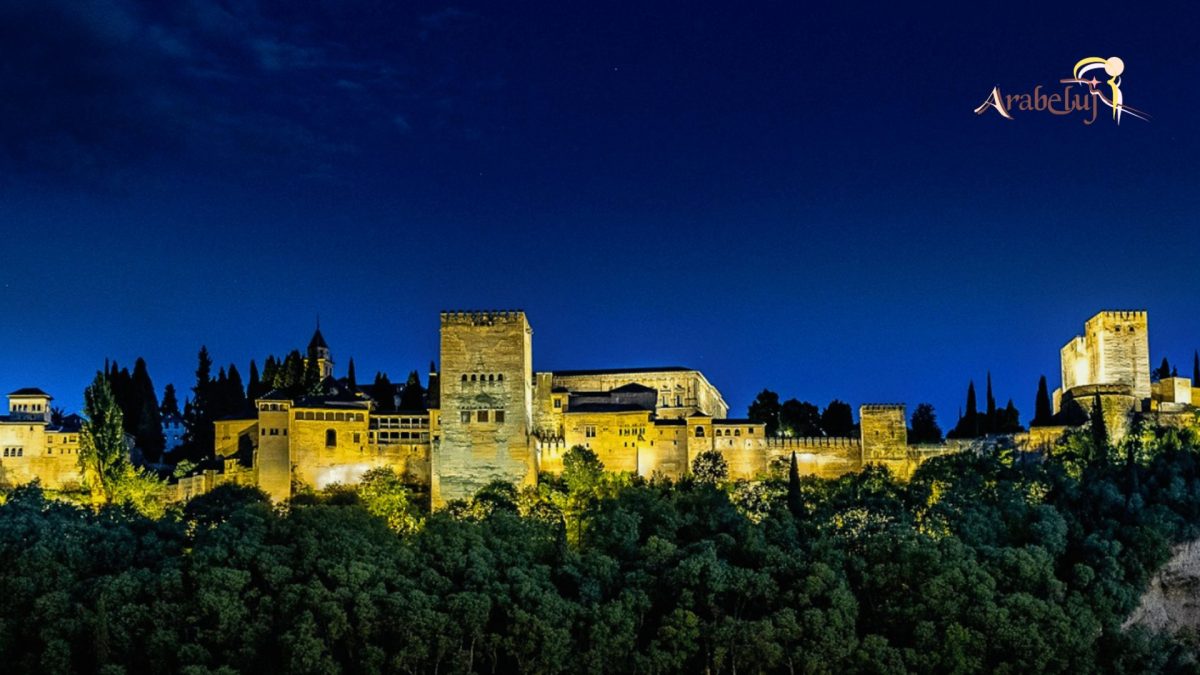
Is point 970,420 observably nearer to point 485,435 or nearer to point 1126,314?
point 1126,314

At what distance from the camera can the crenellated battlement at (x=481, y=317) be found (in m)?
56.0

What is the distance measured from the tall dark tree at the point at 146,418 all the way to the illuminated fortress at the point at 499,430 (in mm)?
7258

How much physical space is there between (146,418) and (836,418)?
38533 millimetres

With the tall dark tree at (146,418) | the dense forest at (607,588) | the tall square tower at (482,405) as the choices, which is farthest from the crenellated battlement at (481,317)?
the tall dark tree at (146,418)

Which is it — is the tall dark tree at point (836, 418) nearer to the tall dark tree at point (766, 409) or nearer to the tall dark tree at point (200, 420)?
the tall dark tree at point (766, 409)

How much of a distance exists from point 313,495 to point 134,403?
21667 millimetres

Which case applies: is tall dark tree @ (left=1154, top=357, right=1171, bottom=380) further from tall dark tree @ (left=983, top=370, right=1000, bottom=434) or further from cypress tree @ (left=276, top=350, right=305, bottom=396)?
cypress tree @ (left=276, top=350, right=305, bottom=396)

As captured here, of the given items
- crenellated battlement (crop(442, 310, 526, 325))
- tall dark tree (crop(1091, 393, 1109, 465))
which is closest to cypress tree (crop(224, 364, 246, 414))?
crenellated battlement (crop(442, 310, 526, 325))

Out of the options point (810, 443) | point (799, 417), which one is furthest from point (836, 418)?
point (810, 443)

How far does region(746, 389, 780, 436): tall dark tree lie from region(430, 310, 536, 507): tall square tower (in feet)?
84.3

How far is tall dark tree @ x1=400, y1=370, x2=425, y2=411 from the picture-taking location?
6525 centimetres

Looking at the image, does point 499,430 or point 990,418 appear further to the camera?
point 990,418

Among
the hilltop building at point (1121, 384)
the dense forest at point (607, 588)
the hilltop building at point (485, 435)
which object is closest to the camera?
the dense forest at point (607, 588)

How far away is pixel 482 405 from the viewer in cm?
5519
